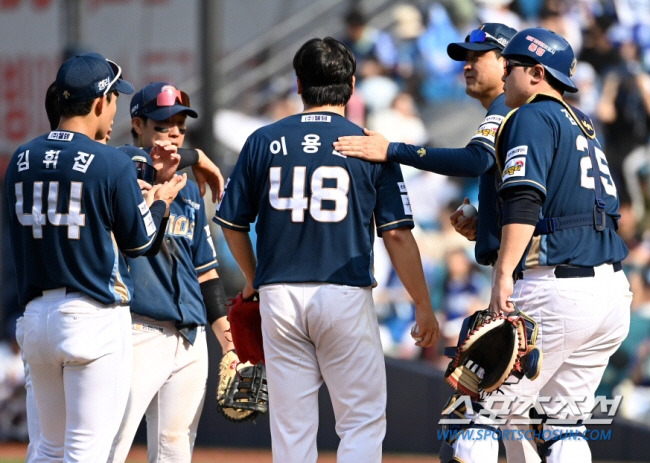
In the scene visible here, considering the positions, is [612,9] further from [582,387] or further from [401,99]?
[582,387]

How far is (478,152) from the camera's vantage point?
13.5 ft

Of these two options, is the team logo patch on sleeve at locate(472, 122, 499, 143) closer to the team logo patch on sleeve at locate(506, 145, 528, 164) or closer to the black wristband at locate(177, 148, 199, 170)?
the team logo patch on sleeve at locate(506, 145, 528, 164)

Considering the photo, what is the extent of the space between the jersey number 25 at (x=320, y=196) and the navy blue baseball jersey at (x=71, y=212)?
0.60 m

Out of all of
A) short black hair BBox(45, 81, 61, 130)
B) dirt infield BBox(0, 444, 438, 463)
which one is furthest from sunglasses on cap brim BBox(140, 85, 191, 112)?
dirt infield BBox(0, 444, 438, 463)

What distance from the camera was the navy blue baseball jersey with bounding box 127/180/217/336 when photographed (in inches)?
167

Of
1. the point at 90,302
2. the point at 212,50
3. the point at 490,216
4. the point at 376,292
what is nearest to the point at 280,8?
the point at 212,50

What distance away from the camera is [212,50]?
906 cm

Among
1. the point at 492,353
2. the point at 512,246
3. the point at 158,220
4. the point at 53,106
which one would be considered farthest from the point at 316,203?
the point at 53,106

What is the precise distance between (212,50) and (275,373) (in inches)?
227

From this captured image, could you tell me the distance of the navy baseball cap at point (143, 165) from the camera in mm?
4238

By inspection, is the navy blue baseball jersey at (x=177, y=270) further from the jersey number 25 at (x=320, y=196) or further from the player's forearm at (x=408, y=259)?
the player's forearm at (x=408, y=259)

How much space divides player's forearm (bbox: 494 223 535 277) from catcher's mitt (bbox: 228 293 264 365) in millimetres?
1060

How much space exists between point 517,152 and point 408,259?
1.99ft

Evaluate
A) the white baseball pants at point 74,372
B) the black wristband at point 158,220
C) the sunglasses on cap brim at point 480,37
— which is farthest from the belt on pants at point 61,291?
the sunglasses on cap brim at point 480,37
